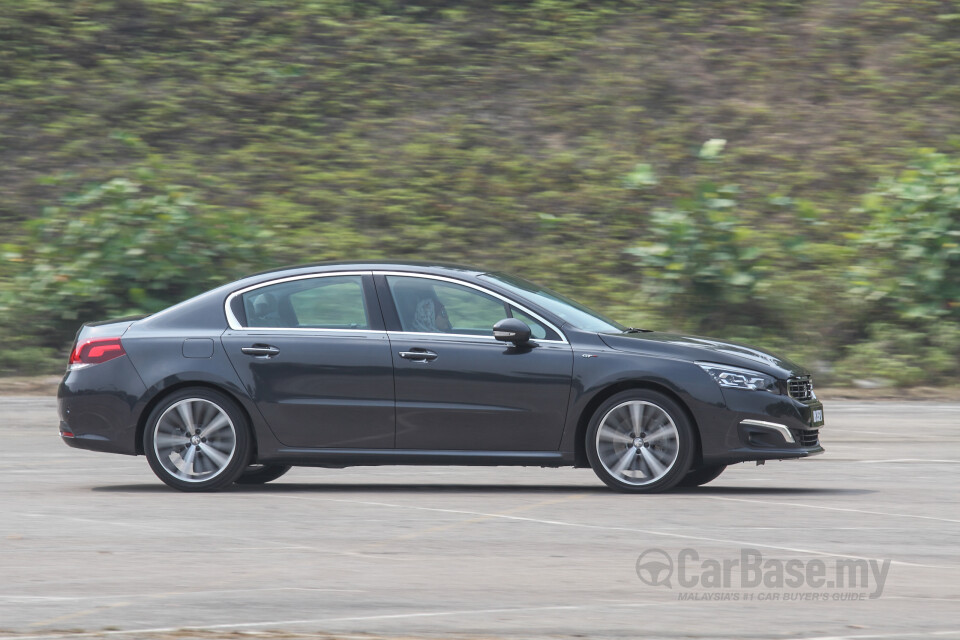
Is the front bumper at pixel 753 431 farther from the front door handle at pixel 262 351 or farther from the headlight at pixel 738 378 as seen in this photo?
the front door handle at pixel 262 351

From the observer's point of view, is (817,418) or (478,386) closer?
(478,386)

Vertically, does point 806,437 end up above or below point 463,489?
above

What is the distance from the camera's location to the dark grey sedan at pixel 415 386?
8.97 m

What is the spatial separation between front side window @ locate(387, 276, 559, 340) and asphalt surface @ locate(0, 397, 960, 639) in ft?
3.56

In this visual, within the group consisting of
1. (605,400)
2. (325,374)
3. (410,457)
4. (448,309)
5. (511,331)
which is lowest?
(410,457)

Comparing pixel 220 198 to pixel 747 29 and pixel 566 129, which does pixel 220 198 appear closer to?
pixel 566 129

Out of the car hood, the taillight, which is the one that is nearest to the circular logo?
the car hood

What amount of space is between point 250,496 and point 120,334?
4.67 feet

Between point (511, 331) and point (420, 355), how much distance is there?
611mm

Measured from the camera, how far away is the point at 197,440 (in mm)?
9344

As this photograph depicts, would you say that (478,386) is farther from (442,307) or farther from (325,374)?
(325,374)

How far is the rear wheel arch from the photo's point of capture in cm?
931

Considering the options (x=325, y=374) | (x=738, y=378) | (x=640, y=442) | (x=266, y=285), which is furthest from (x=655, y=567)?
Answer: (x=266, y=285)

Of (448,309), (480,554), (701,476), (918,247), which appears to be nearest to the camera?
(480,554)
